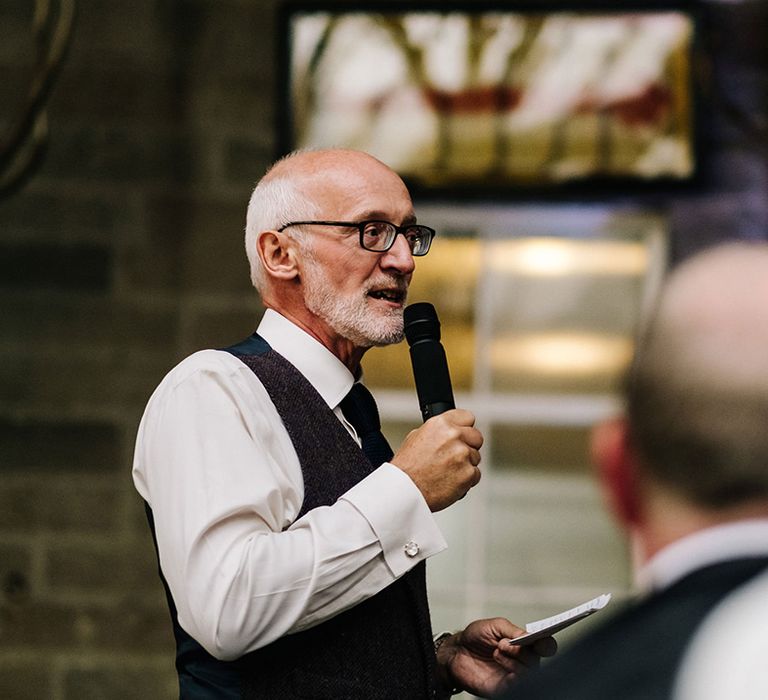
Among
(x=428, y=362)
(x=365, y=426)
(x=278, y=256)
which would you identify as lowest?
(x=365, y=426)

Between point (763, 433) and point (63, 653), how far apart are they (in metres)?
3.02

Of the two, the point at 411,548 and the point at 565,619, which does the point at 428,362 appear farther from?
the point at 565,619

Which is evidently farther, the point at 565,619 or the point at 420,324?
the point at 420,324

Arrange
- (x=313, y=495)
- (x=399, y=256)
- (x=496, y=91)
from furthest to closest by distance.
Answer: (x=496, y=91), (x=399, y=256), (x=313, y=495)

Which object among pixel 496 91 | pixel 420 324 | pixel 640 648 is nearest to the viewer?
pixel 640 648

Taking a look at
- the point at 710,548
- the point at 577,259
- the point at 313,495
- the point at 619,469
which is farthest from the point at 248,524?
the point at 577,259

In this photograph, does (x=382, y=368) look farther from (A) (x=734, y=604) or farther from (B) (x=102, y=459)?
(A) (x=734, y=604)

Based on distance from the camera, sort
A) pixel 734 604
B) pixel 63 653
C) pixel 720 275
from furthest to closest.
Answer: pixel 63 653 < pixel 720 275 < pixel 734 604

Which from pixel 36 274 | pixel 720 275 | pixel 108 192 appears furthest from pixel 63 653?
pixel 720 275

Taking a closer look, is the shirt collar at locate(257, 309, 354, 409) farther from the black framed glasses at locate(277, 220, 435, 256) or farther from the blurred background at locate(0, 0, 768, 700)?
the blurred background at locate(0, 0, 768, 700)

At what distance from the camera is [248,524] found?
1539mm

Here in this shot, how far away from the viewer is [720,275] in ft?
2.99

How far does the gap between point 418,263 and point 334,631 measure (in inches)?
86.4

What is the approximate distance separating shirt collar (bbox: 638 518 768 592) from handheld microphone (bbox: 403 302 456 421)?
0.79 metres
